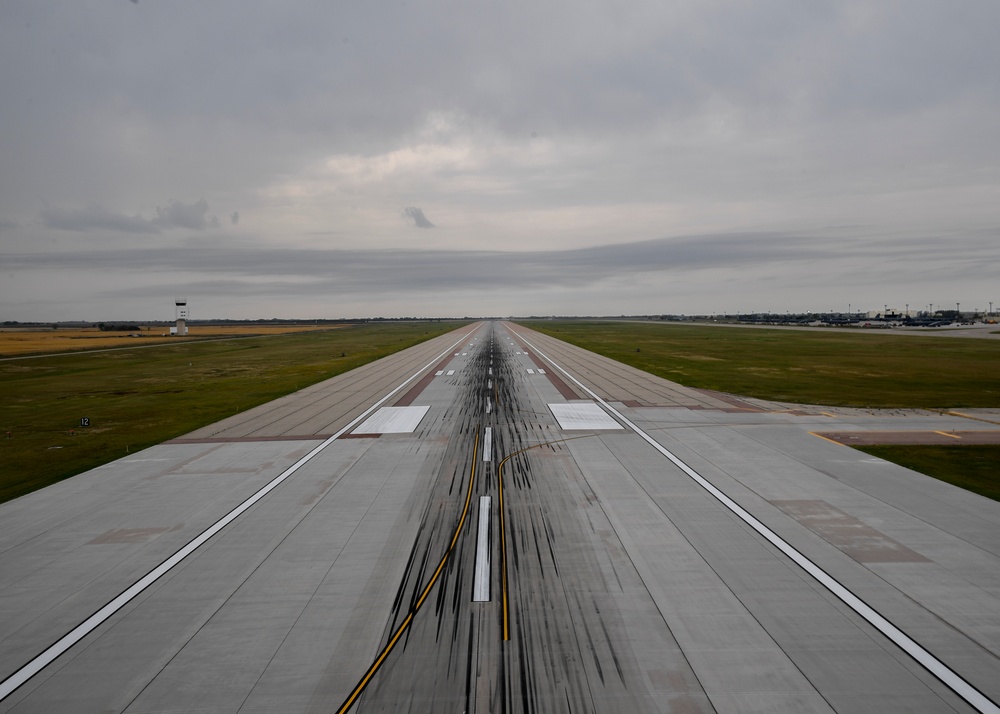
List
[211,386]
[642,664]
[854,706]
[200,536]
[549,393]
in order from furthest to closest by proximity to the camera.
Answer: [211,386] → [549,393] → [200,536] → [642,664] → [854,706]

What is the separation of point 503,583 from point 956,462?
1569 cm

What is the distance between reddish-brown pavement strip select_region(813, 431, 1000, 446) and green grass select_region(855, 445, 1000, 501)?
56cm

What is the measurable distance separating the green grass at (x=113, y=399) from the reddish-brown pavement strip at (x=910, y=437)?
2619cm

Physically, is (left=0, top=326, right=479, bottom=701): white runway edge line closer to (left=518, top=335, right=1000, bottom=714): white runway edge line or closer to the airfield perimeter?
the airfield perimeter

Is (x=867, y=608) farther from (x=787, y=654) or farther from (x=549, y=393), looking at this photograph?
(x=549, y=393)

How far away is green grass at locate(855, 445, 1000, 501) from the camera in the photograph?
13.4 meters

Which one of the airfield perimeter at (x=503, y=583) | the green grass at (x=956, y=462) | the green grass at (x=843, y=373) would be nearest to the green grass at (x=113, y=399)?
the airfield perimeter at (x=503, y=583)

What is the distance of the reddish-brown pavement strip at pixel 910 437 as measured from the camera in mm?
17500

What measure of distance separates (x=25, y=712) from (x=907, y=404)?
105ft

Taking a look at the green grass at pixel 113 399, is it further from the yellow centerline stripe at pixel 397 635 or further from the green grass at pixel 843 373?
→ the green grass at pixel 843 373

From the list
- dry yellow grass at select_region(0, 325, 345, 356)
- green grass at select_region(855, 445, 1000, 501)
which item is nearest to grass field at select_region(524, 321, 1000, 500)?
green grass at select_region(855, 445, 1000, 501)

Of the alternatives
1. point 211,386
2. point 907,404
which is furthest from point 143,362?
point 907,404

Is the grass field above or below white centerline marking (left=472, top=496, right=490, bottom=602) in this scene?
above

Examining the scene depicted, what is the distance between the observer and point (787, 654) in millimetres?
6832
